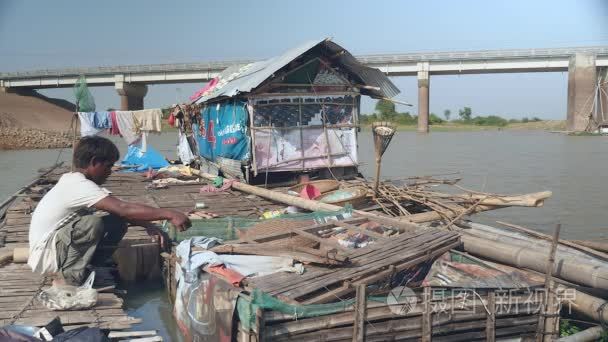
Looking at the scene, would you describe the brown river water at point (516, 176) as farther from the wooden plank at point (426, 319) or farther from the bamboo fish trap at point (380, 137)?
the bamboo fish trap at point (380, 137)

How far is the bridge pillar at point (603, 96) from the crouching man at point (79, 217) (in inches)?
1465

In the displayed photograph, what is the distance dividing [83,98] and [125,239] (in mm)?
8710

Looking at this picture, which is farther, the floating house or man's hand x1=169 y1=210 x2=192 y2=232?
the floating house

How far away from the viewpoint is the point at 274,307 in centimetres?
320

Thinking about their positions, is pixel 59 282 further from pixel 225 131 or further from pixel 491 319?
pixel 225 131

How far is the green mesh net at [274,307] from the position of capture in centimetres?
319

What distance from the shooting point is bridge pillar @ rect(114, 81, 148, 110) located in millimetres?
40781

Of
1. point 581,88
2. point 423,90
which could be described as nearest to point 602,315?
point 581,88

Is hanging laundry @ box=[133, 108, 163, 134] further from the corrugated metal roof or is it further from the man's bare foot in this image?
the man's bare foot

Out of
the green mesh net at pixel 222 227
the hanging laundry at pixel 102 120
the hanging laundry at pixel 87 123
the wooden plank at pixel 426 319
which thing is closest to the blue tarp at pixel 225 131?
the hanging laundry at pixel 102 120

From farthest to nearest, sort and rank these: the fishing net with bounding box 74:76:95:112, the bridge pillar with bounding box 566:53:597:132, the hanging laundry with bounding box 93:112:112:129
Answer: the bridge pillar with bounding box 566:53:597:132
the hanging laundry with bounding box 93:112:112:129
the fishing net with bounding box 74:76:95:112

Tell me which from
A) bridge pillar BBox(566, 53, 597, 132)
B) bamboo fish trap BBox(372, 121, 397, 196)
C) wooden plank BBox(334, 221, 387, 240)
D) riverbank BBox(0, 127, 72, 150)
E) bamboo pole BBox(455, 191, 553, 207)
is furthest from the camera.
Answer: riverbank BBox(0, 127, 72, 150)

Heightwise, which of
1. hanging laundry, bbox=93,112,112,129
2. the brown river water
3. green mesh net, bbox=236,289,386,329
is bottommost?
the brown river water

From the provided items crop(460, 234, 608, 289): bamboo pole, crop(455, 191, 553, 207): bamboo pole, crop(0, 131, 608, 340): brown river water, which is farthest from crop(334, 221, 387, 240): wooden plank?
crop(455, 191, 553, 207): bamboo pole
